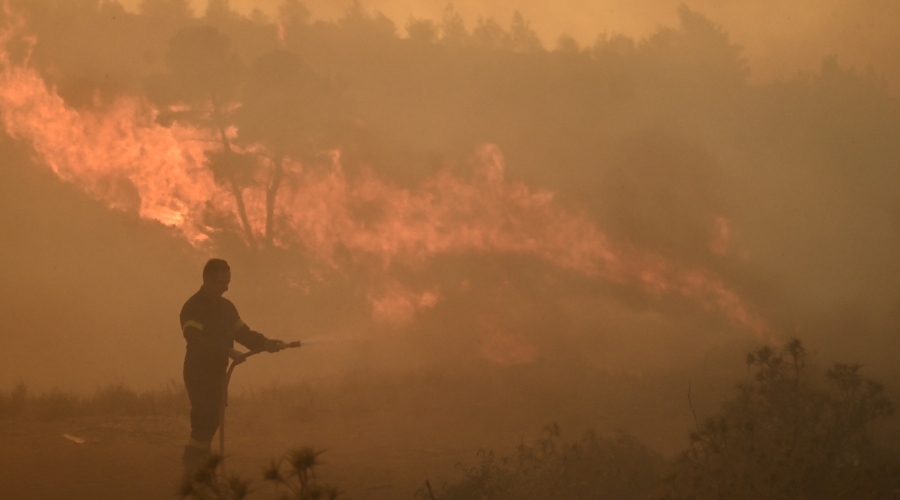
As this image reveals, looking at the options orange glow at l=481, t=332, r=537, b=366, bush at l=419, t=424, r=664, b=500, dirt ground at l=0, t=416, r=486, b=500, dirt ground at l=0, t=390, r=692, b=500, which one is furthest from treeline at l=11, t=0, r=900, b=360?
bush at l=419, t=424, r=664, b=500

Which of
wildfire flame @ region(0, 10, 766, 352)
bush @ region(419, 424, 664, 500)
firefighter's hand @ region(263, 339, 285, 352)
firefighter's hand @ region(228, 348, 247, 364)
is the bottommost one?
bush @ region(419, 424, 664, 500)

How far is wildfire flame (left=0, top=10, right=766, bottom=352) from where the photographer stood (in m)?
19.2

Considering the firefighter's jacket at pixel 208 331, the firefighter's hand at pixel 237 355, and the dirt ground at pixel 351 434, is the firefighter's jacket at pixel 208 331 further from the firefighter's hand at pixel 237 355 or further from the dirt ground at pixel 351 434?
the dirt ground at pixel 351 434

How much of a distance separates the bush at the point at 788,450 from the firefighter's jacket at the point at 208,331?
4.27 meters

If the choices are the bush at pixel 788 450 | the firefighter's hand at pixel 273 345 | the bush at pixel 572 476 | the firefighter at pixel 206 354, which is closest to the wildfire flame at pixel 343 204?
the bush at pixel 572 476

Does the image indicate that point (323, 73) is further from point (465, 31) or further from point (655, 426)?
point (655, 426)

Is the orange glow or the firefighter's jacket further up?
the orange glow

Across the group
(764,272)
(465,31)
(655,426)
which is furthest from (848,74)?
(655,426)

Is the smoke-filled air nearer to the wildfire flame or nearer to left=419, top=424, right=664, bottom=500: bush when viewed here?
Result: the wildfire flame

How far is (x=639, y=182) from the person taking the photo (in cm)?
2062

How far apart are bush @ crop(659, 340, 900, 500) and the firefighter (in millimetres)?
4166

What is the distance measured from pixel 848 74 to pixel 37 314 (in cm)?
2588

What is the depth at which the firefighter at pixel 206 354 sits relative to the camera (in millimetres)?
7215

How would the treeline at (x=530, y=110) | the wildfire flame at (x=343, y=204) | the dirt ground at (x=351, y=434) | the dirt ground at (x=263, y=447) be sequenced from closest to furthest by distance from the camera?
the dirt ground at (x=263, y=447) → the dirt ground at (x=351, y=434) → the wildfire flame at (x=343, y=204) → the treeline at (x=530, y=110)
